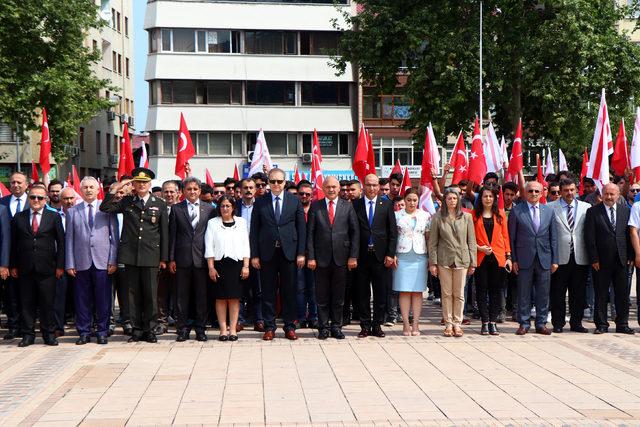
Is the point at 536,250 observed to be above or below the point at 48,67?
below

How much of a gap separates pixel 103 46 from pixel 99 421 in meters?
58.9

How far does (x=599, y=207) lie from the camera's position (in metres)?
13.0

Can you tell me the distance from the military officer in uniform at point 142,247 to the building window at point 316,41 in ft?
141

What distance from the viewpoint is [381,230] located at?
41.3 feet

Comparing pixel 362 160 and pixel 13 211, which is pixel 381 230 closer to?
pixel 362 160

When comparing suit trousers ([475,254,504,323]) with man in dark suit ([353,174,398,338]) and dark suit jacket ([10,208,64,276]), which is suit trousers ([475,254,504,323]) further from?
dark suit jacket ([10,208,64,276])

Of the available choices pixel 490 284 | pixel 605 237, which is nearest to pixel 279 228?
pixel 490 284

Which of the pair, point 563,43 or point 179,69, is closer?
point 563,43

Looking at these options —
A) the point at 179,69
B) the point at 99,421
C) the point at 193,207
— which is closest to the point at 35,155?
the point at 179,69

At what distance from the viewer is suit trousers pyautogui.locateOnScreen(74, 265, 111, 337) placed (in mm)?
12211

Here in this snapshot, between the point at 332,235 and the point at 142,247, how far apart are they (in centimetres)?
253

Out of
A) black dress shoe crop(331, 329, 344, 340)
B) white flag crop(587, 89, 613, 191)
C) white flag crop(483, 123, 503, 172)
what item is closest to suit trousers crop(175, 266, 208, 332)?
black dress shoe crop(331, 329, 344, 340)

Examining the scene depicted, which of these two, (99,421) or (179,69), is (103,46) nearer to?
(179,69)

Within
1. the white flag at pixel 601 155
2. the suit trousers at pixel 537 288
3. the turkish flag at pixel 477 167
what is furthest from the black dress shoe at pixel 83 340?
the white flag at pixel 601 155
